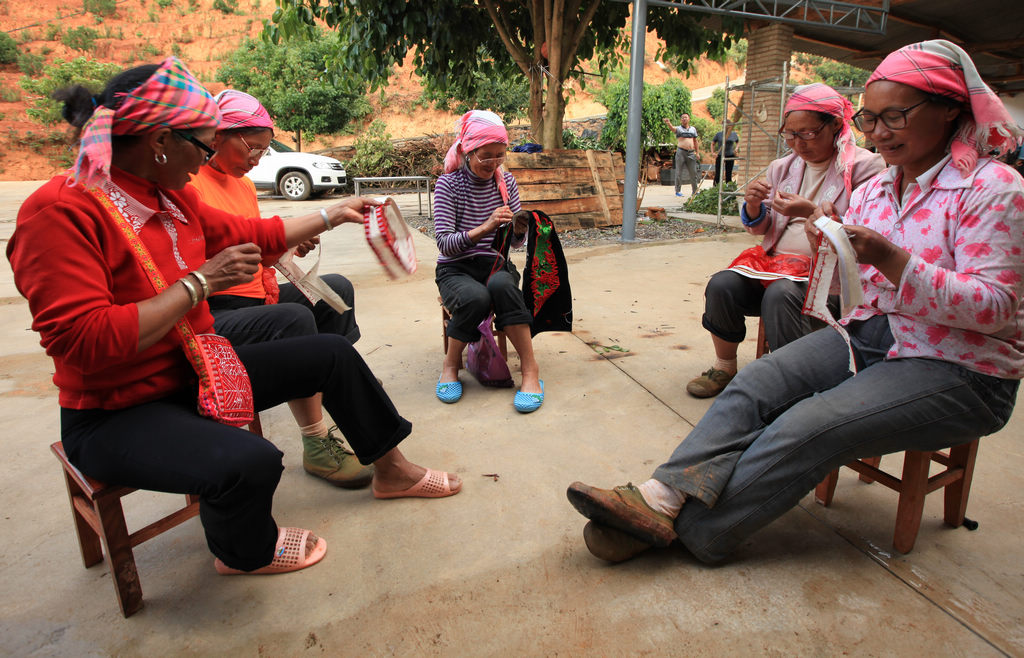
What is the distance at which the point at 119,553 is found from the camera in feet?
5.20

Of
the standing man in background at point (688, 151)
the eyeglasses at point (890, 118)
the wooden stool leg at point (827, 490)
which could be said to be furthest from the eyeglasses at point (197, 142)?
the standing man in background at point (688, 151)

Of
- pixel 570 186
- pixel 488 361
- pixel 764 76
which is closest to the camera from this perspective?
pixel 488 361

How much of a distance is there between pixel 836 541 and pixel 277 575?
166 centimetres

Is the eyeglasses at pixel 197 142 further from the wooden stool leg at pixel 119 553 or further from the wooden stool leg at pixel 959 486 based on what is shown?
the wooden stool leg at pixel 959 486

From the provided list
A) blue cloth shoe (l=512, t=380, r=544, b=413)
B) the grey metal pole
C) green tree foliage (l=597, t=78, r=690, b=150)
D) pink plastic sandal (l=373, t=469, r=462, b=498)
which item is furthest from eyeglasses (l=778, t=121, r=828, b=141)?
green tree foliage (l=597, t=78, r=690, b=150)

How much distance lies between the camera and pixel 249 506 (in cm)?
155

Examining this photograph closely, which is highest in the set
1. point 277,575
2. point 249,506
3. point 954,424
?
point 954,424

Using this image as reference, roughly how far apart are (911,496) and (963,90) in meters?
1.09

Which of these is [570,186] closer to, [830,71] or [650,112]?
[650,112]

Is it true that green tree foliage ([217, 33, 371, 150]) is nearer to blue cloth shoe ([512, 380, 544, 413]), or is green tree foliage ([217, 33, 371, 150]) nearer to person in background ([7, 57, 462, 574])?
blue cloth shoe ([512, 380, 544, 413])

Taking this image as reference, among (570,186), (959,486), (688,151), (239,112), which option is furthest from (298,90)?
(959,486)

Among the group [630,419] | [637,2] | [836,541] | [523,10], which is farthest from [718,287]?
[523,10]

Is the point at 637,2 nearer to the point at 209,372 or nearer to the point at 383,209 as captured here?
the point at 383,209

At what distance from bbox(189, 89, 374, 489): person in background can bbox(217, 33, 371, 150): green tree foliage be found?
16644 mm
